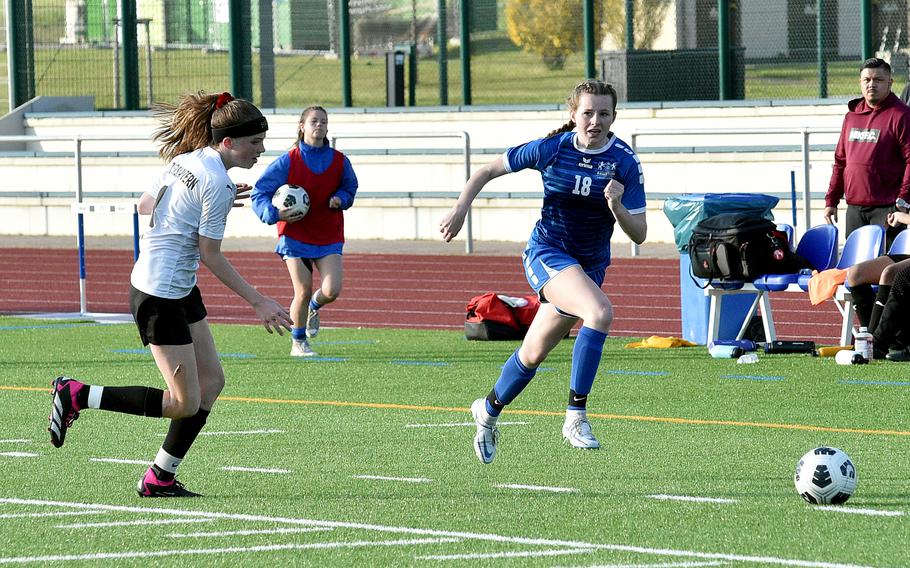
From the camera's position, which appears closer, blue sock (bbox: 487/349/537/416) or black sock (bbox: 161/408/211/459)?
black sock (bbox: 161/408/211/459)

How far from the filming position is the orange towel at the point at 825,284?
11477 mm

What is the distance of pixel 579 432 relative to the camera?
305 inches

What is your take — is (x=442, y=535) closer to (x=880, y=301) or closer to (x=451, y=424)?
(x=451, y=424)

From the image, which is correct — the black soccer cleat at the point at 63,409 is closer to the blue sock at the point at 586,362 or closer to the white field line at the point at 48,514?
the white field line at the point at 48,514

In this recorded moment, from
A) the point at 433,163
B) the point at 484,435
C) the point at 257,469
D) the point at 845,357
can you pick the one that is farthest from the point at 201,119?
the point at 433,163

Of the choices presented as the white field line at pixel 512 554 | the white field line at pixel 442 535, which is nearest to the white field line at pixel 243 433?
the white field line at pixel 442 535

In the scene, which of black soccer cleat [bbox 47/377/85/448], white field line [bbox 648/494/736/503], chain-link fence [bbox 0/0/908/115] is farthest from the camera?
chain-link fence [bbox 0/0/908/115]

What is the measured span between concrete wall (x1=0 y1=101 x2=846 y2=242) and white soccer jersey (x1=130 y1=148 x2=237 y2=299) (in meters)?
11.5

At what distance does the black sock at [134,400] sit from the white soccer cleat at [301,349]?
215 inches

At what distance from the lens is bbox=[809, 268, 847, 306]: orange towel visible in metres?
11.5

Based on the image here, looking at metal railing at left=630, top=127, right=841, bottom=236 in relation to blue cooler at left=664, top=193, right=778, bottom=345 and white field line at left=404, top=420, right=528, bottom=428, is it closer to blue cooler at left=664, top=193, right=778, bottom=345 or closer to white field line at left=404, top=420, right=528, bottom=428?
blue cooler at left=664, top=193, right=778, bottom=345

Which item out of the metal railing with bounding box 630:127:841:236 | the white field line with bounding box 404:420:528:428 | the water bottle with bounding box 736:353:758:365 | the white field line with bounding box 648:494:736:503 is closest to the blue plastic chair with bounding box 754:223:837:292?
the water bottle with bounding box 736:353:758:365

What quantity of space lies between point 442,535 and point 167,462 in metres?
1.42

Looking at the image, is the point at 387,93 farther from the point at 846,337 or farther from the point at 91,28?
the point at 846,337
